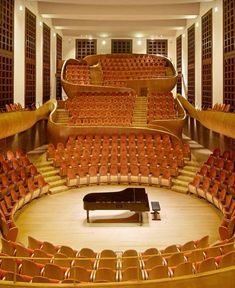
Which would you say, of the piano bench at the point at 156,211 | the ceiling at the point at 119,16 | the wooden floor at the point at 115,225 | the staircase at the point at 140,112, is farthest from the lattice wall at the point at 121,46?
the piano bench at the point at 156,211

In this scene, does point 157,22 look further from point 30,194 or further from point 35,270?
point 35,270

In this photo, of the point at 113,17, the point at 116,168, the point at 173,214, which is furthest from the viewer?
the point at 113,17

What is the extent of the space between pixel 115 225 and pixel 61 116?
19.0 ft

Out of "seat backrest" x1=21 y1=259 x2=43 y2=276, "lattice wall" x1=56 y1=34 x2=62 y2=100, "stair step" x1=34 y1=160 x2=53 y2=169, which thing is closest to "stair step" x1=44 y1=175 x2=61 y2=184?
"stair step" x1=34 y1=160 x2=53 y2=169

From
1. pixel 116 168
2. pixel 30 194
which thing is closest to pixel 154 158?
pixel 116 168

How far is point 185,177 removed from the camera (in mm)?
8484

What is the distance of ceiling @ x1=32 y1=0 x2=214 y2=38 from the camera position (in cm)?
1150

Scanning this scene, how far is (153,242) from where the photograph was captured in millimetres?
5414

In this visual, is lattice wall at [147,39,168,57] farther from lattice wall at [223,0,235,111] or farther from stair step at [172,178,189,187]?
stair step at [172,178,189,187]

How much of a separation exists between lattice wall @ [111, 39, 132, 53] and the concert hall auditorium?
1.9 inches

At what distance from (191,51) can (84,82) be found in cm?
419

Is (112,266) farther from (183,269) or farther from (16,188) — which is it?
(16,188)

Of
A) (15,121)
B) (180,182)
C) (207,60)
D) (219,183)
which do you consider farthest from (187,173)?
(207,60)

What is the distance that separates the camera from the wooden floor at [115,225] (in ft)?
17.9
